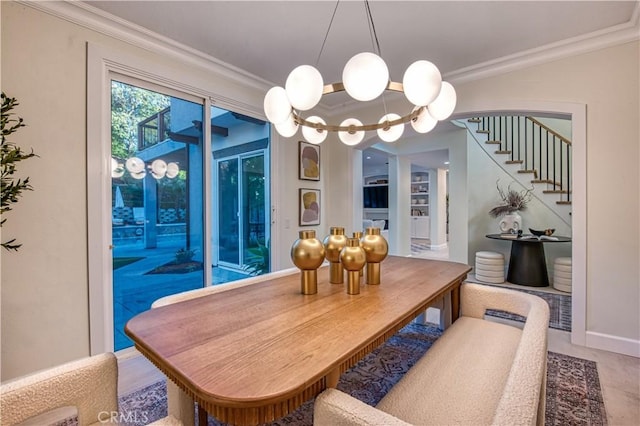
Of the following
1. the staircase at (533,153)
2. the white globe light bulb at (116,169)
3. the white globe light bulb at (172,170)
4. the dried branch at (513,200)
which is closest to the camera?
the white globe light bulb at (116,169)

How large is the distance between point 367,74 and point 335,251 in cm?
89

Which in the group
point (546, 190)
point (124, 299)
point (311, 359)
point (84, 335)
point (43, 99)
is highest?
point (43, 99)

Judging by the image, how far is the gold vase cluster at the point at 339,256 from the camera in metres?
1.47

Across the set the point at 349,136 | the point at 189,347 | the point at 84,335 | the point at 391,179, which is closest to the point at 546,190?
the point at 391,179

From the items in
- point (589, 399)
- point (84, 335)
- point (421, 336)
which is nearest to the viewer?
point (589, 399)

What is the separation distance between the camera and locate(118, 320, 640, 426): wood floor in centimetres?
174

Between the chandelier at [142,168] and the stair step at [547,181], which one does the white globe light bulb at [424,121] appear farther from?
the stair step at [547,181]

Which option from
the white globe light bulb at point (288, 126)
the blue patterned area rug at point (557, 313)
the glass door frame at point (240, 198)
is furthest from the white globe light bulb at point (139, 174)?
the blue patterned area rug at point (557, 313)

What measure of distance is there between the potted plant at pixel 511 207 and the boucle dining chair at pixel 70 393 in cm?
534

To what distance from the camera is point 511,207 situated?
5.05 metres

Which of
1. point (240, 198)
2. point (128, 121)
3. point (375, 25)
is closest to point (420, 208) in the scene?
point (240, 198)

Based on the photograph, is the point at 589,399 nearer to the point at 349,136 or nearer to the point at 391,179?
the point at 349,136

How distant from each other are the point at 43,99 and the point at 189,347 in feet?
6.96

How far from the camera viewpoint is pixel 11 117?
1900mm
